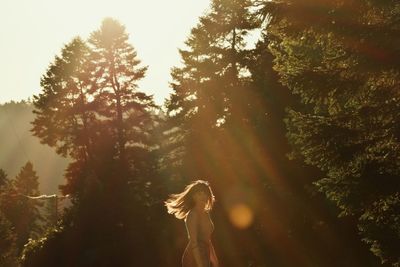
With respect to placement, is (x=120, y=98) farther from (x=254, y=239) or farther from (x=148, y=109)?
(x=254, y=239)

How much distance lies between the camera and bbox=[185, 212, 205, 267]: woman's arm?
6.61 m

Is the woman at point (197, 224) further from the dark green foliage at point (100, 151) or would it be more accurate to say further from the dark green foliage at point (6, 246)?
the dark green foliage at point (6, 246)

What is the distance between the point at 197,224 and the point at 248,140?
15225 mm

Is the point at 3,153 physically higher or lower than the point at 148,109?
higher

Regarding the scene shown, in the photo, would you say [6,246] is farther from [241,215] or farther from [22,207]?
[241,215]

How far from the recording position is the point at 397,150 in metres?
9.34

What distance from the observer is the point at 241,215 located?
2177 cm

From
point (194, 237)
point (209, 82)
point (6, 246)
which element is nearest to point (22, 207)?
point (6, 246)

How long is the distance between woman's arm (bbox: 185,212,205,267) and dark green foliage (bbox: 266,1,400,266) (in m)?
3.59

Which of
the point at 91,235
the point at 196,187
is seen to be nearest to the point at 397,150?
the point at 196,187

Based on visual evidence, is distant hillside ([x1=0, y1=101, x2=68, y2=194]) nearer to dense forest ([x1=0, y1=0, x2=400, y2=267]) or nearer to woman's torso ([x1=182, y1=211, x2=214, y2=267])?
dense forest ([x1=0, y1=0, x2=400, y2=267])

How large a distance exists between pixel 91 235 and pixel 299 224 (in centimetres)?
1582

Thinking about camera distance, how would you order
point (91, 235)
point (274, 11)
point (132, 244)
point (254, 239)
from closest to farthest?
point (274, 11) → point (254, 239) → point (132, 244) → point (91, 235)

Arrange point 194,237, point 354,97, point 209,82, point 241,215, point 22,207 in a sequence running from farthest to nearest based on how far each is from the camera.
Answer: point 22,207
point 209,82
point 241,215
point 354,97
point 194,237
